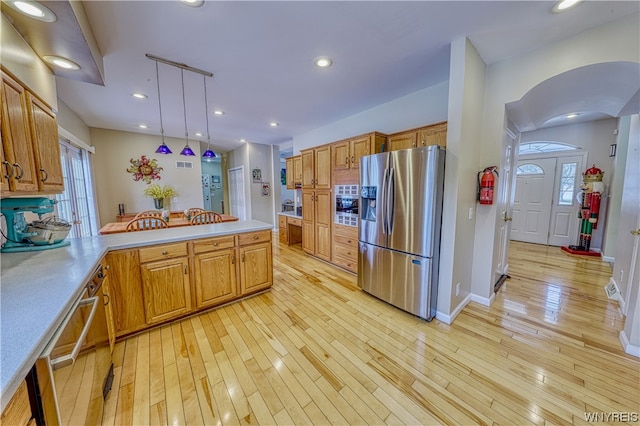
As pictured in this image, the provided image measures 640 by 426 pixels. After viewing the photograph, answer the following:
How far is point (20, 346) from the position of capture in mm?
739

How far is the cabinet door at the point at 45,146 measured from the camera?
5.38 feet

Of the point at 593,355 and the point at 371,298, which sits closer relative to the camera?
the point at 593,355

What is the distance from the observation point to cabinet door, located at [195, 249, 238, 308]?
237cm

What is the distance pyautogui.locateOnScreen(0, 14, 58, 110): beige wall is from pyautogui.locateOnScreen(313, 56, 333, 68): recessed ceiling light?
2.17 meters

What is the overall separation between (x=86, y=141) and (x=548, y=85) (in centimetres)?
712

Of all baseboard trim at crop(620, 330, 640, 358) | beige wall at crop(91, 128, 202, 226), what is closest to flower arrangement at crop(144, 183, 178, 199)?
beige wall at crop(91, 128, 202, 226)

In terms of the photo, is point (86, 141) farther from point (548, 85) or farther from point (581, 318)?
point (581, 318)

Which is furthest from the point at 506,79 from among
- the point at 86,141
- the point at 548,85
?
the point at 86,141

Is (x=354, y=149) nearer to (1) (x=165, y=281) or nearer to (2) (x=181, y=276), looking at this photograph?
(2) (x=181, y=276)

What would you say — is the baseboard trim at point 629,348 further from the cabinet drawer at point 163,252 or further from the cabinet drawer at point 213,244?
the cabinet drawer at point 163,252

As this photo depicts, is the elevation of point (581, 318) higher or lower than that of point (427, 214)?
lower

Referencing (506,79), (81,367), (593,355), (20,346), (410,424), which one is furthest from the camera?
(506,79)

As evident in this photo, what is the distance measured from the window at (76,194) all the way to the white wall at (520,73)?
17.9ft

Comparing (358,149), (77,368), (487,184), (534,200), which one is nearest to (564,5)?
(487,184)
